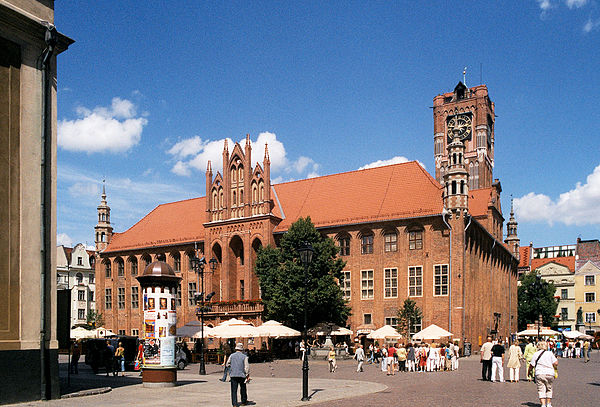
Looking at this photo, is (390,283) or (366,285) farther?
(366,285)

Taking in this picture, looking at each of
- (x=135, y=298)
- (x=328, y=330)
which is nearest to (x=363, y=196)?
(x=328, y=330)

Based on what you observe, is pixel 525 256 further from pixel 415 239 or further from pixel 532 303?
pixel 415 239

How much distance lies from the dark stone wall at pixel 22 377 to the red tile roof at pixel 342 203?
35.9 m

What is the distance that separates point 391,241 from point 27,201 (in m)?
36.6

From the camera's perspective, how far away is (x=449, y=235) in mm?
48250

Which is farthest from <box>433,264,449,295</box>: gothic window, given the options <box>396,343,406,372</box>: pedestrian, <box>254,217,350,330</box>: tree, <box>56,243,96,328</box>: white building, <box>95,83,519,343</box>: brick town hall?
<box>56,243,96,328</box>: white building

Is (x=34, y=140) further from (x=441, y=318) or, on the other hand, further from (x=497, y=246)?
(x=497, y=246)

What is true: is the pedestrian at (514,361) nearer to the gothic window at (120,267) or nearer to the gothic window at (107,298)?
the gothic window at (120,267)

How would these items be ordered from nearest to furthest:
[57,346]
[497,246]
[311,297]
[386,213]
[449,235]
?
[57,346]
[311,297]
[449,235]
[386,213]
[497,246]

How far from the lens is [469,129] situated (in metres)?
93.8

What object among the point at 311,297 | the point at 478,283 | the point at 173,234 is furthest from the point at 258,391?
the point at 173,234

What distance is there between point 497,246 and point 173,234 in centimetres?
3354

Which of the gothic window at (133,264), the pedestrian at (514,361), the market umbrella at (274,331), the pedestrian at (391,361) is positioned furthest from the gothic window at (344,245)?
the pedestrian at (514,361)

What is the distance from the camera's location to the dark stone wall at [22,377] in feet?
55.2
